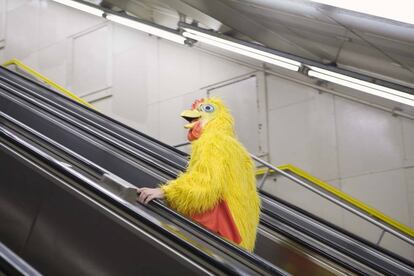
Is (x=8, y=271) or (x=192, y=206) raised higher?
(x=192, y=206)

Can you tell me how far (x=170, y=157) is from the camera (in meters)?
5.62

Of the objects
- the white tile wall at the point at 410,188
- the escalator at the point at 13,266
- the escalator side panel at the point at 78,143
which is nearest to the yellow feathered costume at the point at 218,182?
the escalator at the point at 13,266

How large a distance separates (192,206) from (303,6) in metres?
2.79

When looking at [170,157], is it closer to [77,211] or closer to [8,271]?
[77,211]

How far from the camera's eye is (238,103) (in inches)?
314

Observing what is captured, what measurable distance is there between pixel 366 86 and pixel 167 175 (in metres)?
2.68

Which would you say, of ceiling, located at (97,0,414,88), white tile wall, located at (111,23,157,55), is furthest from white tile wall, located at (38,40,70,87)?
ceiling, located at (97,0,414,88)

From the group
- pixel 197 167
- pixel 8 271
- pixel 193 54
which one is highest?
pixel 193 54

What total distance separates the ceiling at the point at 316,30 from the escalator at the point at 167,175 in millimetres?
1728

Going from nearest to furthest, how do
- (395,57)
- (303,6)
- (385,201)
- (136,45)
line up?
(303,6), (395,57), (385,201), (136,45)

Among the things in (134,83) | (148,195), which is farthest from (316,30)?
(134,83)

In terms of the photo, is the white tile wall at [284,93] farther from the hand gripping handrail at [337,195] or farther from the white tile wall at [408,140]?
the white tile wall at [408,140]

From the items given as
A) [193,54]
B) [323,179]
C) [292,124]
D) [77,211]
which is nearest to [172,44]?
[193,54]

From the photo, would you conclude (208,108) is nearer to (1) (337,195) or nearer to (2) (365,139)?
(1) (337,195)
